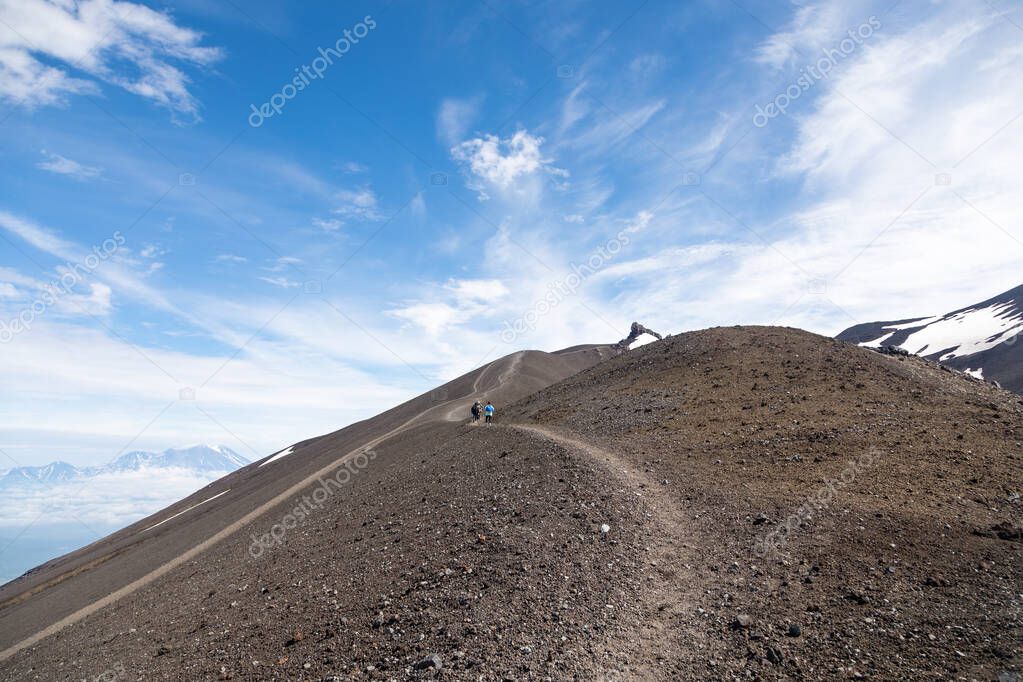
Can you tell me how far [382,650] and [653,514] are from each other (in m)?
10.0

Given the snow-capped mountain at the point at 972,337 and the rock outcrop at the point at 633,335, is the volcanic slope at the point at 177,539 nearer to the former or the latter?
the rock outcrop at the point at 633,335

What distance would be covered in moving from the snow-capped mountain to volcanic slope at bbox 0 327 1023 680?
2463 inches

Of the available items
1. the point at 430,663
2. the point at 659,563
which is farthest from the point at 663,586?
the point at 430,663

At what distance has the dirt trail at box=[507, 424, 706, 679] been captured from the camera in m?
10.8

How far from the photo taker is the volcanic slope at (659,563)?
10375 millimetres

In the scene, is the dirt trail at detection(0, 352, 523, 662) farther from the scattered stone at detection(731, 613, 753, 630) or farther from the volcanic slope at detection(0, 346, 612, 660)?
the scattered stone at detection(731, 613, 753, 630)

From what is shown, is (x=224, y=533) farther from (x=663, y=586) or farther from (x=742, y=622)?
(x=742, y=622)

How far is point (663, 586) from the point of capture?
13.3 m

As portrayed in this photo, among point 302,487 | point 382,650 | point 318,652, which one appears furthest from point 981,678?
point 302,487

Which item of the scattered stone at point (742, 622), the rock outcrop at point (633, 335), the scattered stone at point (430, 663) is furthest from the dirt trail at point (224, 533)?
the rock outcrop at point (633, 335)

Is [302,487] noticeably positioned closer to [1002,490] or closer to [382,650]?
[382,650]

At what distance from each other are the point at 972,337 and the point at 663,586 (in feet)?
452

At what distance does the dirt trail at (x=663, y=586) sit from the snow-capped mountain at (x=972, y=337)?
7072cm

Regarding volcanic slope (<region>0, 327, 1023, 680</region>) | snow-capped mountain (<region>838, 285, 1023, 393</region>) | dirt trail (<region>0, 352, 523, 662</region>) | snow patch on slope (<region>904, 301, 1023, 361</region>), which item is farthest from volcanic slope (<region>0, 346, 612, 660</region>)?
snow patch on slope (<region>904, 301, 1023, 361</region>)
